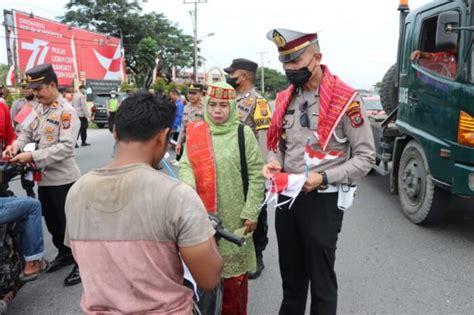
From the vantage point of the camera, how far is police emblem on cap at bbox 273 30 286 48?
2.15 m

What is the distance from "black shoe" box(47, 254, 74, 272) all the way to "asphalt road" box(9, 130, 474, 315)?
58 mm

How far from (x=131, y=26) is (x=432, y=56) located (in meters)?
37.5

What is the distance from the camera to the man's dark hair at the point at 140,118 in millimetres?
1370

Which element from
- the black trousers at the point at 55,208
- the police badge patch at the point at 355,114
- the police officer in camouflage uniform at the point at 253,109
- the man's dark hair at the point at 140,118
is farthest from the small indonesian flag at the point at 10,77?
the man's dark hair at the point at 140,118

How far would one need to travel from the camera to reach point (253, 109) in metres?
3.63

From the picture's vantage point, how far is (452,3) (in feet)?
13.1

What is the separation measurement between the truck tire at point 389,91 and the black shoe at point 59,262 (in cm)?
478

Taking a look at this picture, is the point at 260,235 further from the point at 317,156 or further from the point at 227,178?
the point at 317,156

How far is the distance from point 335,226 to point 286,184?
1.30 feet

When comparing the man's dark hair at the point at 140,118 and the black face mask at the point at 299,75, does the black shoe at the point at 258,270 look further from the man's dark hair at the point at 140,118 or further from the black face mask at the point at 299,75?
the man's dark hair at the point at 140,118

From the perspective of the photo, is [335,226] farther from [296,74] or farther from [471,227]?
[471,227]

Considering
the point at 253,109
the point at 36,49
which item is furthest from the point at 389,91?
the point at 36,49

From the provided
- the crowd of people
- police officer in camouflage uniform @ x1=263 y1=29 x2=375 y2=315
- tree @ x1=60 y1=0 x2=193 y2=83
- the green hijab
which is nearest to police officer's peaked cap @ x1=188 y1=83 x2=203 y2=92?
the crowd of people

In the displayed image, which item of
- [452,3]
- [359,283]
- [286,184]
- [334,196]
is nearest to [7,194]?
[286,184]
